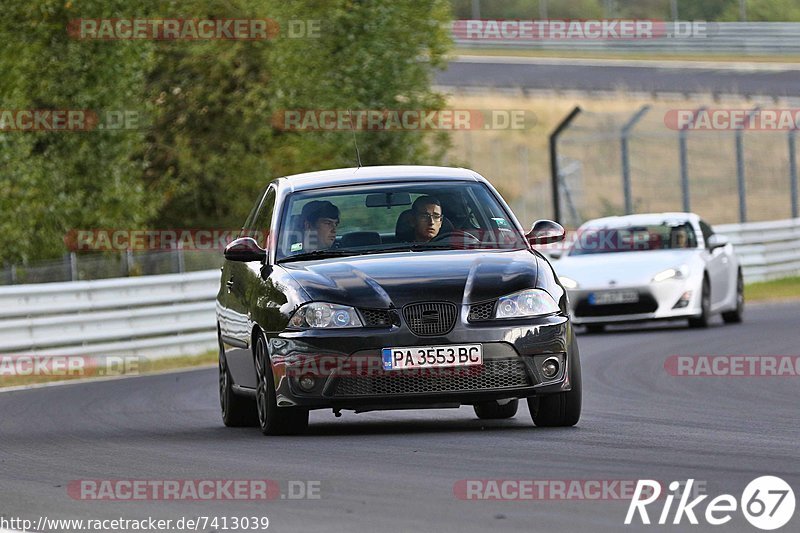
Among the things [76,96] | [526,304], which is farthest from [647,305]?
[526,304]

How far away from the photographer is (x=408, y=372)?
31.9ft

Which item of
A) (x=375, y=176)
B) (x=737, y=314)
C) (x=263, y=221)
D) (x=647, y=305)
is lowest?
(x=737, y=314)

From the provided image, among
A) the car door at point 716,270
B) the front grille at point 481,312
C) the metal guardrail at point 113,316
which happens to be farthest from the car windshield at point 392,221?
the car door at point 716,270

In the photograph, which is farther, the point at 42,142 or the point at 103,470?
the point at 42,142

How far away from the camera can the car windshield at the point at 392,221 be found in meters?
10.7

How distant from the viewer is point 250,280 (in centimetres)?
1112

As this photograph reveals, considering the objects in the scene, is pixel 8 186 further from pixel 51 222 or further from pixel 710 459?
pixel 710 459

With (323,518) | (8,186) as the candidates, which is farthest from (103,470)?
(8,186)

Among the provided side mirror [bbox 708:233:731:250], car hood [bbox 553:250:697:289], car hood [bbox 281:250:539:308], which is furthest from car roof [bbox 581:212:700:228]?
car hood [bbox 281:250:539:308]

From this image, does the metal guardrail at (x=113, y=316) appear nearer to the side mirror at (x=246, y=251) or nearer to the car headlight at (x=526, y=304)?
the side mirror at (x=246, y=251)

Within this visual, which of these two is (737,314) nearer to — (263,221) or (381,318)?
(263,221)

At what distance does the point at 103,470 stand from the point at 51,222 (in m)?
16.7

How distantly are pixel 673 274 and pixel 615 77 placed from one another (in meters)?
31.9

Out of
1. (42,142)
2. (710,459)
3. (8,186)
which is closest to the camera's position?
(710,459)
